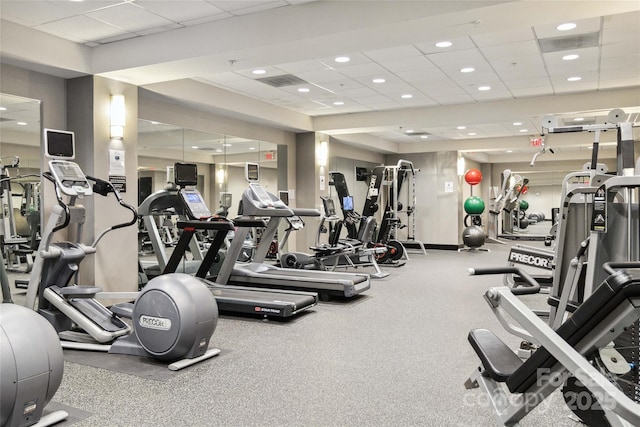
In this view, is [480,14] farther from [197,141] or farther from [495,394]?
[197,141]

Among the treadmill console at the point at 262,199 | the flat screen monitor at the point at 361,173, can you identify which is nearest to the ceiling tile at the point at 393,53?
the treadmill console at the point at 262,199

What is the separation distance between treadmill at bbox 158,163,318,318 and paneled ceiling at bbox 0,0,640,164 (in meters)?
1.32

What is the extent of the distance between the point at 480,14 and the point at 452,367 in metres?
2.70

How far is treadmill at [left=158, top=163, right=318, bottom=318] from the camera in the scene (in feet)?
16.1

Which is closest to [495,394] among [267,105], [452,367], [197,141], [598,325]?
[598,325]

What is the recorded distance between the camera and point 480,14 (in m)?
3.80

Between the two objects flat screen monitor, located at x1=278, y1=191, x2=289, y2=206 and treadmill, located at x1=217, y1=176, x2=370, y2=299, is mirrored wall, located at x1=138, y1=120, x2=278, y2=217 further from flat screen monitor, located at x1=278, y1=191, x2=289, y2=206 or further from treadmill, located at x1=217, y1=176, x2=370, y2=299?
treadmill, located at x1=217, y1=176, x2=370, y2=299

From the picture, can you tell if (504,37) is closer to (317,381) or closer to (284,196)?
(317,381)

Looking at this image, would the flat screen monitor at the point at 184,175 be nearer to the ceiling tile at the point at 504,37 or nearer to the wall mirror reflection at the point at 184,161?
the wall mirror reflection at the point at 184,161

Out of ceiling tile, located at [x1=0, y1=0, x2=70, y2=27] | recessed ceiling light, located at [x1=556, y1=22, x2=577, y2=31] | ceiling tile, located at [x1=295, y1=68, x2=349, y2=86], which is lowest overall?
ceiling tile, located at [x1=295, y1=68, x2=349, y2=86]

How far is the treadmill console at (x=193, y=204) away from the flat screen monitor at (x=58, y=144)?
1161 millimetres

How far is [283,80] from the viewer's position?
6.69 meters

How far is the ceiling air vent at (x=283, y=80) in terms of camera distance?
6.55 m

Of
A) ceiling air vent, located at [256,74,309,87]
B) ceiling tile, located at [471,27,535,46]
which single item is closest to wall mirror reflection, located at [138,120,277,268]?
ceiling air vent, located at [256,74,309,87]
